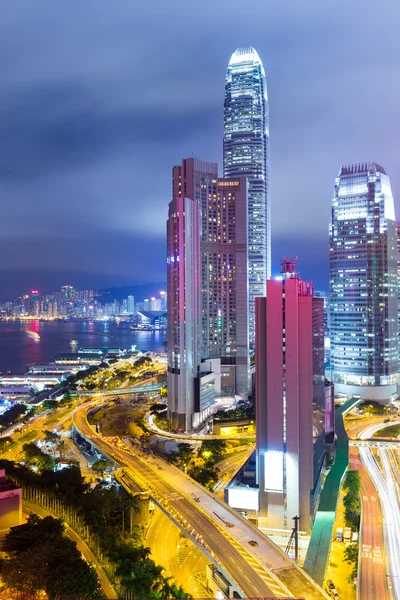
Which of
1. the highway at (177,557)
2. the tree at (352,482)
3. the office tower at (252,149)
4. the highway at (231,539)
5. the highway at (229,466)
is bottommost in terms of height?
the highway at (177,557)

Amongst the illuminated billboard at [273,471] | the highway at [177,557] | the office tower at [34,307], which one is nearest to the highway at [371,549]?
the illuminated billboard at [273,471]

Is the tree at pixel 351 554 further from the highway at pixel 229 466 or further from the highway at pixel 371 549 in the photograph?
the highway at pixel 229 466

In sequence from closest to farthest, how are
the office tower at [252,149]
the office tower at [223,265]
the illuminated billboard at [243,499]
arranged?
the illuminated billboard at [243,499]
the office tower at [223,265]
the office tower at [252,149]

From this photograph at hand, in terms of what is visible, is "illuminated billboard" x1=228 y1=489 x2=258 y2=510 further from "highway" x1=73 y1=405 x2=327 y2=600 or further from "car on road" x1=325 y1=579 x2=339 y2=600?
"car on road" x1=325 y1=579 x2=339 y2=600

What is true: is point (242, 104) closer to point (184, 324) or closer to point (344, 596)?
point (184, 324)

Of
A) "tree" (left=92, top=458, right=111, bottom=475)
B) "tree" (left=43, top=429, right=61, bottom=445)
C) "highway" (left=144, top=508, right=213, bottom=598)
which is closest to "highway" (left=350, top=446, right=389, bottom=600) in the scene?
"highway" (left=144, top=508, right=213, bottom=598)
